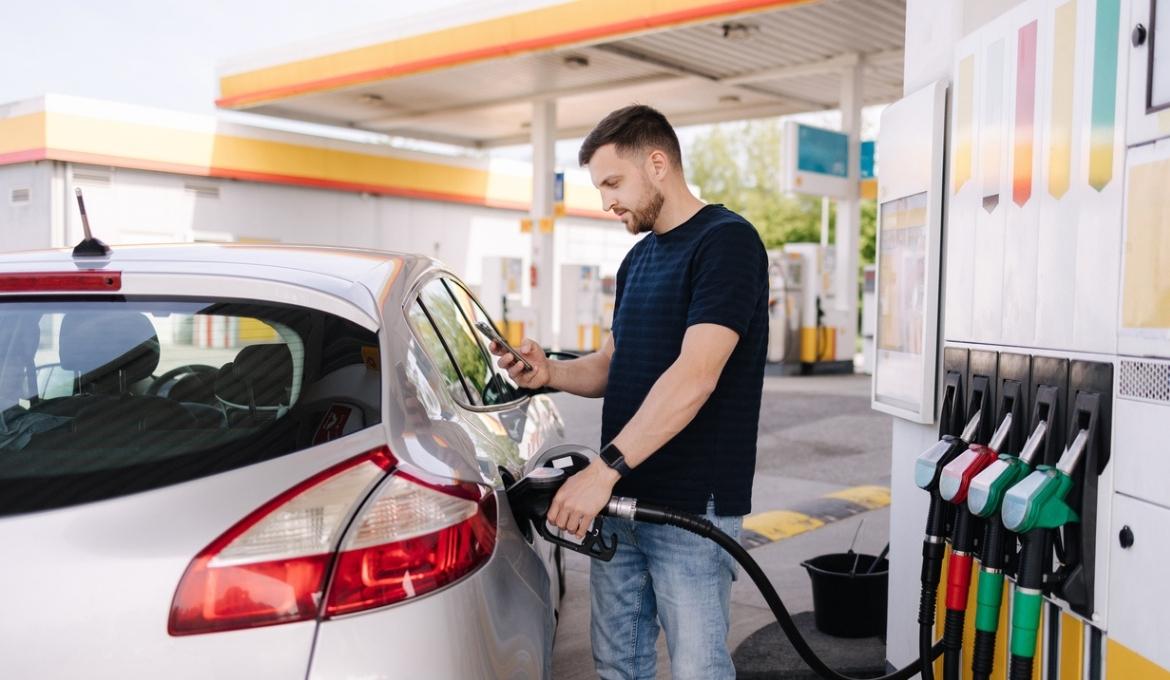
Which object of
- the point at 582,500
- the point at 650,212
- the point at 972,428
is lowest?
the point at 582,500

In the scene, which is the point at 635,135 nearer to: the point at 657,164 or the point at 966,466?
the point at 657,164

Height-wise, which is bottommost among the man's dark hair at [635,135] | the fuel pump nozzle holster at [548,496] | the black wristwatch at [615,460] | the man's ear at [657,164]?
the fuel pump nozzle holster at [548,496]

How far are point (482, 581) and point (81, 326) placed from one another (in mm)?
923

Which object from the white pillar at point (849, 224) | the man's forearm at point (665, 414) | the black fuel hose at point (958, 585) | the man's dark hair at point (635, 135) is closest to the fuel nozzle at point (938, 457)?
the black fuel hose at point (958, 585)

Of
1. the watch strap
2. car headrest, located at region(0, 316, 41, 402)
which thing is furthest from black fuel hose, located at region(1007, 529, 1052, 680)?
car headrest, located at region(0, 316, 41, 402)

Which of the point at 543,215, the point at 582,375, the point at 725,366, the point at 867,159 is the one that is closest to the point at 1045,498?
the point at 725,366

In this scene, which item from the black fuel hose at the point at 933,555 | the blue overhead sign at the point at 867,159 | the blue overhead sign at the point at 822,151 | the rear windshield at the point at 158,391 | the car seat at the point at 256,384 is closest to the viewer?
the rear windshield at the point at 158,391

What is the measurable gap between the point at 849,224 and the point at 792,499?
11839 mm

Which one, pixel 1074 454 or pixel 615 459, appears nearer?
pixel 1074 454

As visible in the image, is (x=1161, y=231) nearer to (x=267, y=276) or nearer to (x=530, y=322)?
(x=267, y=276)

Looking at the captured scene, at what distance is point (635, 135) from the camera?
106 inches

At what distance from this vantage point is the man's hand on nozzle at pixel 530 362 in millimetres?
3068

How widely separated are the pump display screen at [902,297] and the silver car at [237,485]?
1.69 m

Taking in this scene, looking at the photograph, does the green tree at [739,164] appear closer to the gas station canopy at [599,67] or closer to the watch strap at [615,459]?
the gas station canopy at [599,67]
